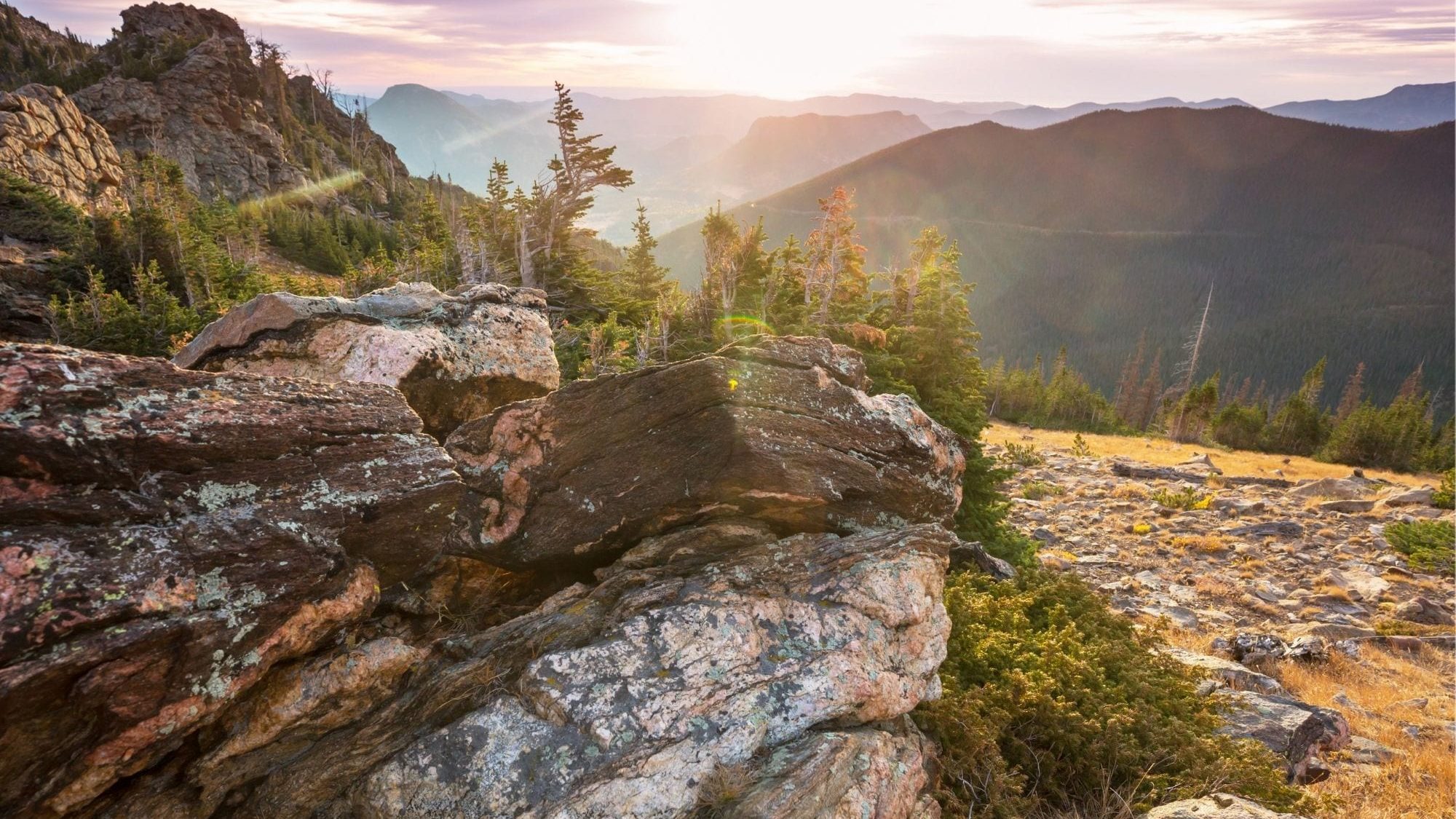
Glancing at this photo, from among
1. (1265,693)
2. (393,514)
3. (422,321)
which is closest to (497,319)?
(422,321)

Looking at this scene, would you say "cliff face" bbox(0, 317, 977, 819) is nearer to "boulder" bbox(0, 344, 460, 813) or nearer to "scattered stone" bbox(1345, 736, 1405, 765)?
"boulder" bbox(0, 344, 460, 813)

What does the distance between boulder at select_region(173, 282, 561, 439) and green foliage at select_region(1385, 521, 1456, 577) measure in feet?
110

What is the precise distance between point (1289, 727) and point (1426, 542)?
23660 millimetres

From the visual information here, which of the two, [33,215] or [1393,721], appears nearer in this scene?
[1393,721]

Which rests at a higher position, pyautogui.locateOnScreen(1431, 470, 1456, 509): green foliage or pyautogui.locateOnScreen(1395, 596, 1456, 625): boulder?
pyautogui.locateOnScreen(1395, 596, 1456, 625): boulder

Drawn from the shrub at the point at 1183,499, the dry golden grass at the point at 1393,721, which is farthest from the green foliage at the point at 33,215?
the shrub at the point at 1183,499

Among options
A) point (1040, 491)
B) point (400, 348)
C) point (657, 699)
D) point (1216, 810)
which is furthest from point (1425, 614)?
point (400, 348)

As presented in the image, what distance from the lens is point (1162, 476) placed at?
39.6 metres

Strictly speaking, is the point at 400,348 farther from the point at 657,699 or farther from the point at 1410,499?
the point at 1410,499

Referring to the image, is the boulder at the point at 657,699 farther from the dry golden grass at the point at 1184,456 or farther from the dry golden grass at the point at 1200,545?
the dry golden grass at the point at 1184,456

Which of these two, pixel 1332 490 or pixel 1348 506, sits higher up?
pixel 1348 506

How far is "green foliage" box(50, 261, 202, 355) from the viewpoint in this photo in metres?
24.5

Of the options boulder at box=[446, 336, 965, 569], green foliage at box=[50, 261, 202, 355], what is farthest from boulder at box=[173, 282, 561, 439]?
green foliage at box=[50, 261, 202, 355]

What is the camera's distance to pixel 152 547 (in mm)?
5117
